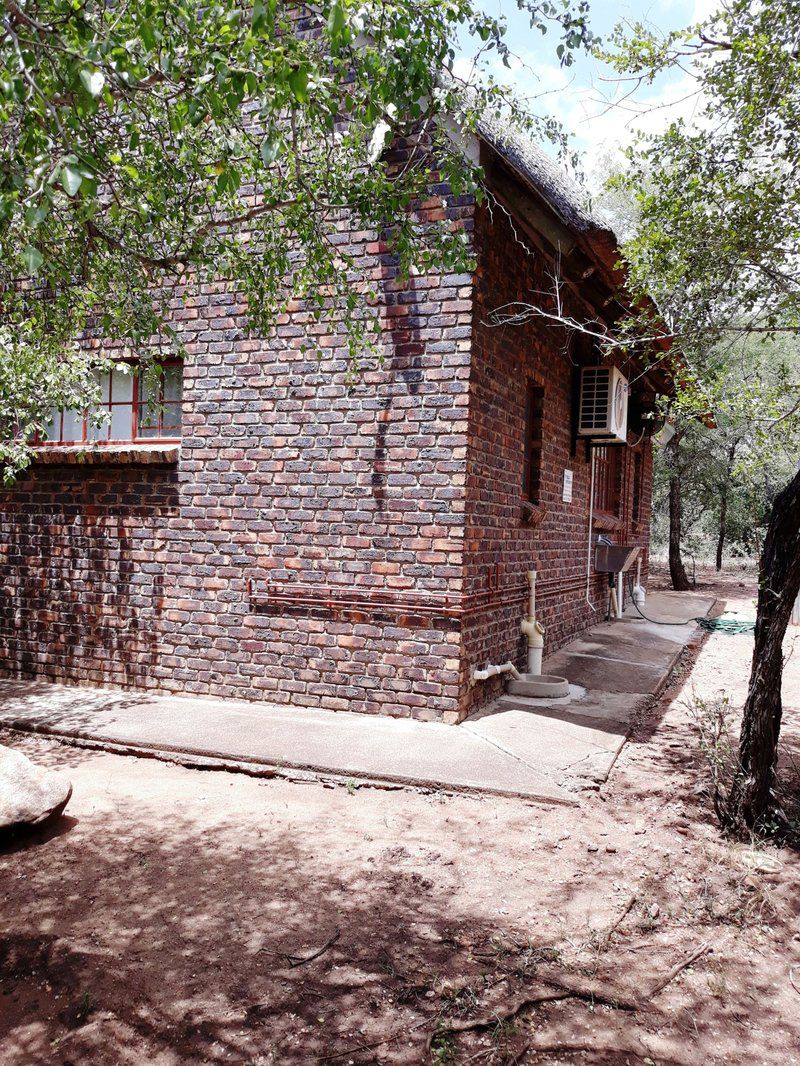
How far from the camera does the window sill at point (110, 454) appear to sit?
6.44m

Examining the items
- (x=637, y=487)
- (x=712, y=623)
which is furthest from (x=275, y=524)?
(x=637, y=487)

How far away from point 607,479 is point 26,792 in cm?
968

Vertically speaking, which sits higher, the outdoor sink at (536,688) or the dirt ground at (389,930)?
the outdoor sink at (536,688)

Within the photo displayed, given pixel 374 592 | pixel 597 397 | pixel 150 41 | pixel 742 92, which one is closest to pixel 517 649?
pixel 374 592

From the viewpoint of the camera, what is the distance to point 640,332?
767cm

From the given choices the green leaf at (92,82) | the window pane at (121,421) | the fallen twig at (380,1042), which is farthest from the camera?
the window pane at (121,421)

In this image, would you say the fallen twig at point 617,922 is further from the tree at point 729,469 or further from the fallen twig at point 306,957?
the tree at point 729,469

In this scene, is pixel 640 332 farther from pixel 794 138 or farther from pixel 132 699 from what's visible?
pixel 132 699

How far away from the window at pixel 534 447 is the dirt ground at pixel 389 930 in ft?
11.0

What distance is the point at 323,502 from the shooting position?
19.5ft

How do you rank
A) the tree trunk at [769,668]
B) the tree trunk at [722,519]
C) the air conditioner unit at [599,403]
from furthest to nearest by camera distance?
the tree trunk at [722,519]
the air conditioner unit at [599,403]
the tree trunk at [769,668]

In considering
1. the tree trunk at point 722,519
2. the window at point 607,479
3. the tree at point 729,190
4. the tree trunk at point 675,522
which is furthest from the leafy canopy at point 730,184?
the tree trunk at point 722,519

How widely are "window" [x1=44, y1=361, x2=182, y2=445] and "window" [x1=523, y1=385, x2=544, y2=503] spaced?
3268 millimetres

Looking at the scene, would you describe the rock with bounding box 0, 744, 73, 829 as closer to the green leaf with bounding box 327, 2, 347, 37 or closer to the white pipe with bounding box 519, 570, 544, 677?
the green leaf with bounding box 327, 2, 347, 37
